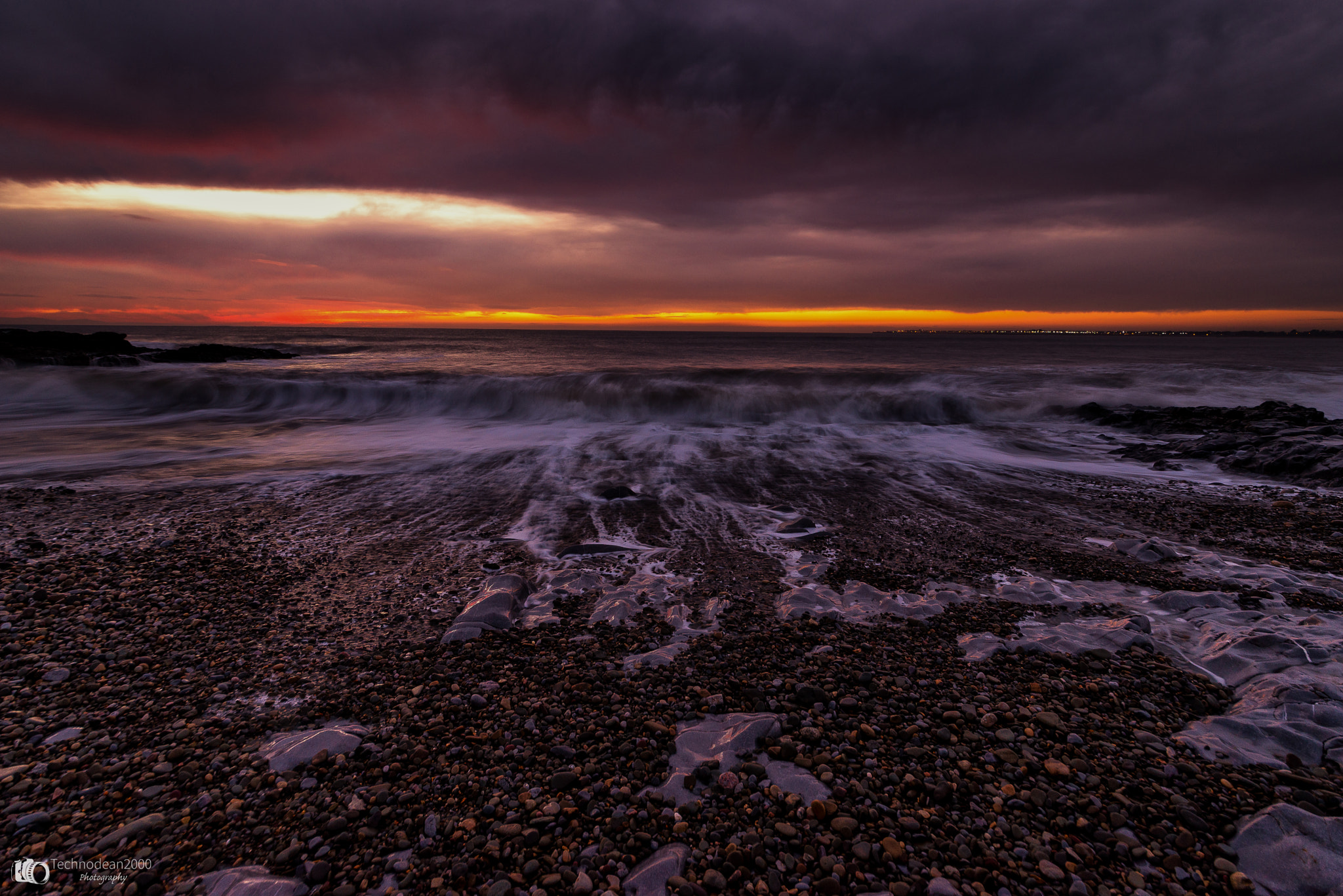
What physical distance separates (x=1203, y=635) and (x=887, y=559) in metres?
2.55

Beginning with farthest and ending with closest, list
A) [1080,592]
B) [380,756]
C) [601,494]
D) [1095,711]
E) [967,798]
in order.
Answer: [601,494] < [1080,592] < [1095,711] < [380,756] < [967,798]

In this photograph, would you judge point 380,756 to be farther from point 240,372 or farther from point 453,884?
point 240,372

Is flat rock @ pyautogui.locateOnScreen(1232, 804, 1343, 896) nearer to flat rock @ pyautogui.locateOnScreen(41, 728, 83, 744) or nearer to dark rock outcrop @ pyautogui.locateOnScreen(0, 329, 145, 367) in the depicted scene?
flat rock @ pyautogui.locateOnScreen(41, 728, 83, 744)

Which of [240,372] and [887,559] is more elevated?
[240,372]

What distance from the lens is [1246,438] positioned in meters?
11.9

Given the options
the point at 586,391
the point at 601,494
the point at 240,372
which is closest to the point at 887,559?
the point at 601,494

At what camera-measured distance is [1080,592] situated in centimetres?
502

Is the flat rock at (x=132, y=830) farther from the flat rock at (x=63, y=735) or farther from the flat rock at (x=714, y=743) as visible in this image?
the flat rock at (x=714, y=743)

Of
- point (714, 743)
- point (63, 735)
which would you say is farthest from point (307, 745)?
point (714, 743)

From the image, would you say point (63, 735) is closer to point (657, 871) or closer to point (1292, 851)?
→ point (657, 871)

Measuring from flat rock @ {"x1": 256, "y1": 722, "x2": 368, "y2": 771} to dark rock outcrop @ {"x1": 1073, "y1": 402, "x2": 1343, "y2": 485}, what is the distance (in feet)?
45.7

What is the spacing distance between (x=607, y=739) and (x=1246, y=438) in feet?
53.4

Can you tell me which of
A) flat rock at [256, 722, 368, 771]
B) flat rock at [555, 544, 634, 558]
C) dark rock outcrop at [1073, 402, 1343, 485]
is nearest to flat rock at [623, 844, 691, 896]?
flat rock at [256, 722, 368, 771]

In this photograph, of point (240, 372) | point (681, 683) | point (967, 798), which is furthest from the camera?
Result: point (240, 372)
